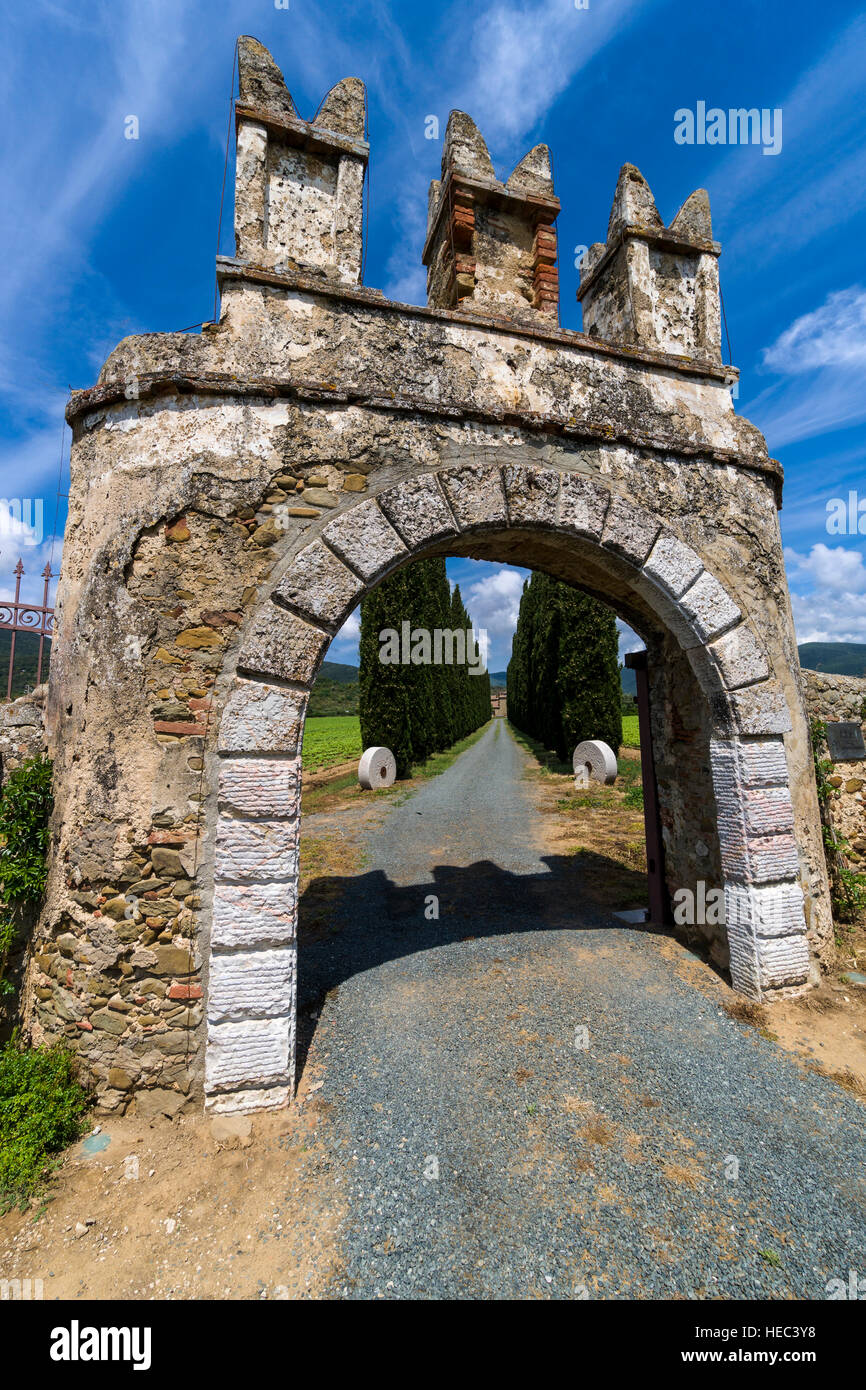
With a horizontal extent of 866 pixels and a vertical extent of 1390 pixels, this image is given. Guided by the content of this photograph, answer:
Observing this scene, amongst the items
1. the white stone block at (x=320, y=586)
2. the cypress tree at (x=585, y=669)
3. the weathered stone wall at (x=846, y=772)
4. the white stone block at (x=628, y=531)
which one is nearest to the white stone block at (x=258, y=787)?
the white stone block at (x=320, y=586)

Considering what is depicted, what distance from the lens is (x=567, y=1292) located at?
2.28 metres

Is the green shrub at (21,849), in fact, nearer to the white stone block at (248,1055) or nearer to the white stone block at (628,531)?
the white stone block at (248,1055)

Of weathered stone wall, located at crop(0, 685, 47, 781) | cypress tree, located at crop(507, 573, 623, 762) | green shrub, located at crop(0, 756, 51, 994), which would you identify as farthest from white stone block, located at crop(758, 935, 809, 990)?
cypress tree, located at crop(507, 573, 623, 762)

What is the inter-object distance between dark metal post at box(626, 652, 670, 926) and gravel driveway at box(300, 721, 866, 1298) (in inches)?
16.2

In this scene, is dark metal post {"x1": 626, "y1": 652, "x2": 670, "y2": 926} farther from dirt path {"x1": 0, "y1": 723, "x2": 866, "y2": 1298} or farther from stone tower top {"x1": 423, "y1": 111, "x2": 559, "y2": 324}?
stone tower top {"x1": 423, "y1": 111, "x2": 559, "y2": 324}

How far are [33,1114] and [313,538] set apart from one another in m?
3.61

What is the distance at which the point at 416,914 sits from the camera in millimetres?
6480

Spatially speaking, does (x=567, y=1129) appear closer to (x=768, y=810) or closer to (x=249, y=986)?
(x=249, y=986)

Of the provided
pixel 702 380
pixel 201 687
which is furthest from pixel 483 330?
pixel 201 687

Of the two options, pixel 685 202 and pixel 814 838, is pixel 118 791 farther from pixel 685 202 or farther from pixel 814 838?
pixel 685 202

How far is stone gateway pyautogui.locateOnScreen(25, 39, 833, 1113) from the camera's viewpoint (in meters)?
3.39

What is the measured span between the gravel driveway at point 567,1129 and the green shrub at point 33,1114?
1.36 meters

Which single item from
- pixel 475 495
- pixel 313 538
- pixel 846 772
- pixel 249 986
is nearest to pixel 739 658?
pixel 846 772

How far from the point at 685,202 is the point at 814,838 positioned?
19.4ft
